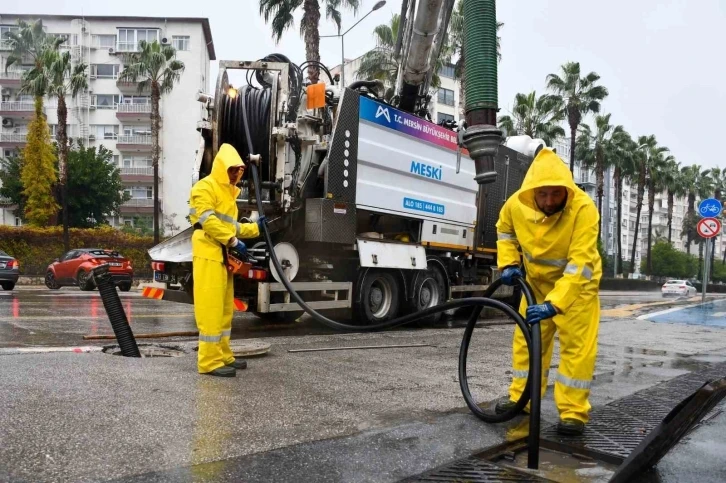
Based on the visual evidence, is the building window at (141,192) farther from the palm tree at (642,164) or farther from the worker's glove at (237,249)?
the worker's glove at (237,249)

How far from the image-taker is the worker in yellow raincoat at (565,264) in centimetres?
389

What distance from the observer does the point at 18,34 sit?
3259cm

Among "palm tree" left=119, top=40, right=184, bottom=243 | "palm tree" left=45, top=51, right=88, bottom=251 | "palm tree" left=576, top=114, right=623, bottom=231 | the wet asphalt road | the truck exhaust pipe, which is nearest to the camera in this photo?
the truck exhaust pipe

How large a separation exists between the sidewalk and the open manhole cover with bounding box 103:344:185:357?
17cm

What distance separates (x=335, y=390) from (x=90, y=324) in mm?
5313

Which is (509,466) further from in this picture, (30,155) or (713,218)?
(30,155)

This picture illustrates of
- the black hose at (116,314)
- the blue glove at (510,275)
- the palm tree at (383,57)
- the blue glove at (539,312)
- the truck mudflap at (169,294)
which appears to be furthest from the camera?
the palm tree at (383,57)

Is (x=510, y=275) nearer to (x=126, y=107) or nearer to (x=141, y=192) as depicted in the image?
(x=141, y=192)

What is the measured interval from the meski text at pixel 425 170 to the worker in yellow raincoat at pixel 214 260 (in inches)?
195

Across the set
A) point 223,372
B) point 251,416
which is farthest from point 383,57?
point 251,416

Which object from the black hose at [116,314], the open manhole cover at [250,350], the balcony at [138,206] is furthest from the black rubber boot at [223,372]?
the balcony at [138,206]

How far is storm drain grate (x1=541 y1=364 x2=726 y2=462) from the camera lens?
12.0 ft

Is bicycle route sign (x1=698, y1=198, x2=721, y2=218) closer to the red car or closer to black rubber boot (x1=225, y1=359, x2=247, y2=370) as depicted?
black rubber boot (x1=225, y1=359, x2=247, y2=370)

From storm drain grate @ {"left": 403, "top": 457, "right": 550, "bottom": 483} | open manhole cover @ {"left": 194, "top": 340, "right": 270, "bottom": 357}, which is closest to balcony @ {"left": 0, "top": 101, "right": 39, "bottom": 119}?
open manhole cover @ {"left": 194, "top": 340, "right": 270, "bottom": 357}
